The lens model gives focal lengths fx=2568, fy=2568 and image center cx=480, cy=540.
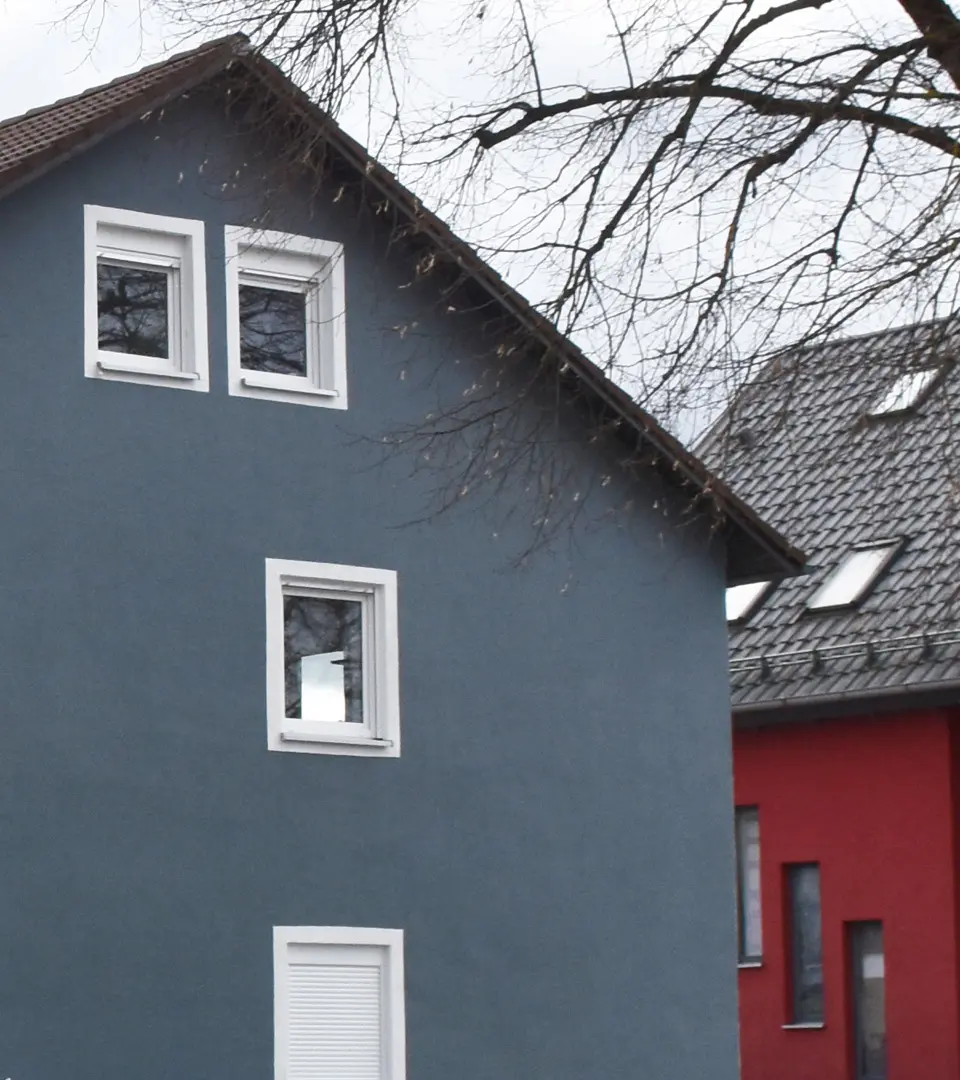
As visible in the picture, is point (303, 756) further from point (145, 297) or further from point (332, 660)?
point (145, 297)

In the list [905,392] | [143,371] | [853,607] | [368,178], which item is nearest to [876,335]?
[905,392]

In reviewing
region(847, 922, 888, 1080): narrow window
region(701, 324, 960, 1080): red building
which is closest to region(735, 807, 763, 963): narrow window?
region(701, 324, 960, 1080): red building

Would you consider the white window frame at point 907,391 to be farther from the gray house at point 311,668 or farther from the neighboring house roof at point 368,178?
the gray house at point 311,668

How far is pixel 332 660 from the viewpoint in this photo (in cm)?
1847

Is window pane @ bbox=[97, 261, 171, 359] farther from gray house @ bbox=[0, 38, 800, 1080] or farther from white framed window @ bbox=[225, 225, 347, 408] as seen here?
white framed window @ bbox=[225, 225, 347, 408]

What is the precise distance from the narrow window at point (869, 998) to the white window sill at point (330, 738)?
7.07 metres

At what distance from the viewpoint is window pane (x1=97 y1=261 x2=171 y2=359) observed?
17.7 meters

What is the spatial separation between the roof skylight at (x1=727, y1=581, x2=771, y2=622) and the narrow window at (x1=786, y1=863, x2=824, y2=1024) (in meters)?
2.50

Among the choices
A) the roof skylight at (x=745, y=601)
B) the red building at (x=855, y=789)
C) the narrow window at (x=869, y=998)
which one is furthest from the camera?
the roof skylight at (x=745, y=601)

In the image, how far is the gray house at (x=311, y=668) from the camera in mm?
16766

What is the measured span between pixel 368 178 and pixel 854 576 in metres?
11.1

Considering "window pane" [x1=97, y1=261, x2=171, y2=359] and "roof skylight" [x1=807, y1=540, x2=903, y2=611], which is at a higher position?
"window pane" [x1=97, y1=261, x2=171, y2=359]

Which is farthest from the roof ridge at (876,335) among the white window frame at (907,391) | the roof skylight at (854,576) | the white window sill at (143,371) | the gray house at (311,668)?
the roof skylight at (854,576)

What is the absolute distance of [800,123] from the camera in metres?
10.7
